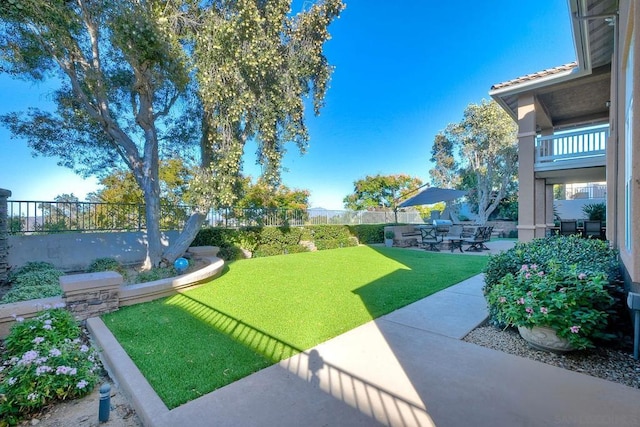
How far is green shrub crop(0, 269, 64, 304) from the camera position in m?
4.38

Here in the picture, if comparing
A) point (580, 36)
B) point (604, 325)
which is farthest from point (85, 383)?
point (580, 36)

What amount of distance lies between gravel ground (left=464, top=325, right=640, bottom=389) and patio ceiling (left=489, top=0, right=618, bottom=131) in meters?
5.20

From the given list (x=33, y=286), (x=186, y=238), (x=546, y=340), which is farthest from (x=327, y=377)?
(x=186, y=238)

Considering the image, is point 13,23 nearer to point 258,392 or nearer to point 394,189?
point 258,392

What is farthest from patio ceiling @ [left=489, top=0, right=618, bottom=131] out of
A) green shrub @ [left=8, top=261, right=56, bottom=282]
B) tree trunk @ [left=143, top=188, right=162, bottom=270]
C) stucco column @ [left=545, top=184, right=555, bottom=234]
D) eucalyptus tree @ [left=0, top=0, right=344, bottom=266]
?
green shrub @ [left=8, top=261, right=56, bottom=282]

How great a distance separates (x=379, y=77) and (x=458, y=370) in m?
15.5

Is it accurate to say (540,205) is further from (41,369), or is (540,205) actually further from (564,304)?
(41,369)

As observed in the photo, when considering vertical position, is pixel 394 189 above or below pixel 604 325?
above

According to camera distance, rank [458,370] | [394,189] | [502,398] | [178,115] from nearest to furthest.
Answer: [502,398], [458,370], [178,115], [394,189]

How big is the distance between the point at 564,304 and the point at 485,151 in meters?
20.5

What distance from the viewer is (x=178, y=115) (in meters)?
8.94

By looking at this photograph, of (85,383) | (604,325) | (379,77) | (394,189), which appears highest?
(379,77)

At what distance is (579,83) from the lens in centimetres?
783

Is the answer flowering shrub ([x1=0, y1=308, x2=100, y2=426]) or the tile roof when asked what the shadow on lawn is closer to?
flowering shrub ([x1=0, y1=308, x2=100, y2=426])
